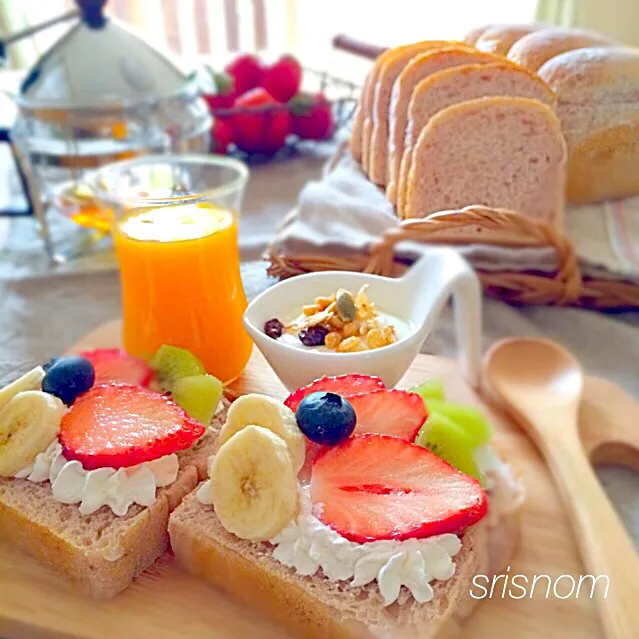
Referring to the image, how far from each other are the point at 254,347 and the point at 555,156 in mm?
261

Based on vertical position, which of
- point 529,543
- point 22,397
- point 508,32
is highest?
point 508,32

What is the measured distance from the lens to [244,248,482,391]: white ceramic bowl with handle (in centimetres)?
51

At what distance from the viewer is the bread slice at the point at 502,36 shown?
1.69ft

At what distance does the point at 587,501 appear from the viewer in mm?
571

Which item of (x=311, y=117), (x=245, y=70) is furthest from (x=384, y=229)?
(x=245, y=70)

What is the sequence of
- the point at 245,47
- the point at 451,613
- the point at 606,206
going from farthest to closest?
1. the point at 245,47
2. the point at 606,206
3. the point at 451,613

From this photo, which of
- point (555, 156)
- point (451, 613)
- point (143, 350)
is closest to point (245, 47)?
point (143, 350)

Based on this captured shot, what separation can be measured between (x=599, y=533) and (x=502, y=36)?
373 mm

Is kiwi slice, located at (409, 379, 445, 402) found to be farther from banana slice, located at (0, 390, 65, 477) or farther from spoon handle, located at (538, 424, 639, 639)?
banana slice, located at (0, 390, 65, 477)

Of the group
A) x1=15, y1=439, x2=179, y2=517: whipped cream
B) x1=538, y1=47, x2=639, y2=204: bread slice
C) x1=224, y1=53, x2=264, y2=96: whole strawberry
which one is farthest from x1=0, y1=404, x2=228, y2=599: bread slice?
x1=224, y1=53, x2=264, y2=96: whole strawberry

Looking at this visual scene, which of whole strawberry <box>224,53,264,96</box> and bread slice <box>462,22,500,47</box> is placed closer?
bread slice <box>462,22,500,47</box>

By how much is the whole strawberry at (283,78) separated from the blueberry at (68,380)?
0.91 metres

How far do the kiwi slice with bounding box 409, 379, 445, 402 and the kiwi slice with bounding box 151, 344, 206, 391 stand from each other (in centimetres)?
17

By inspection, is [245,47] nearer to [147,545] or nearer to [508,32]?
[508,32]
